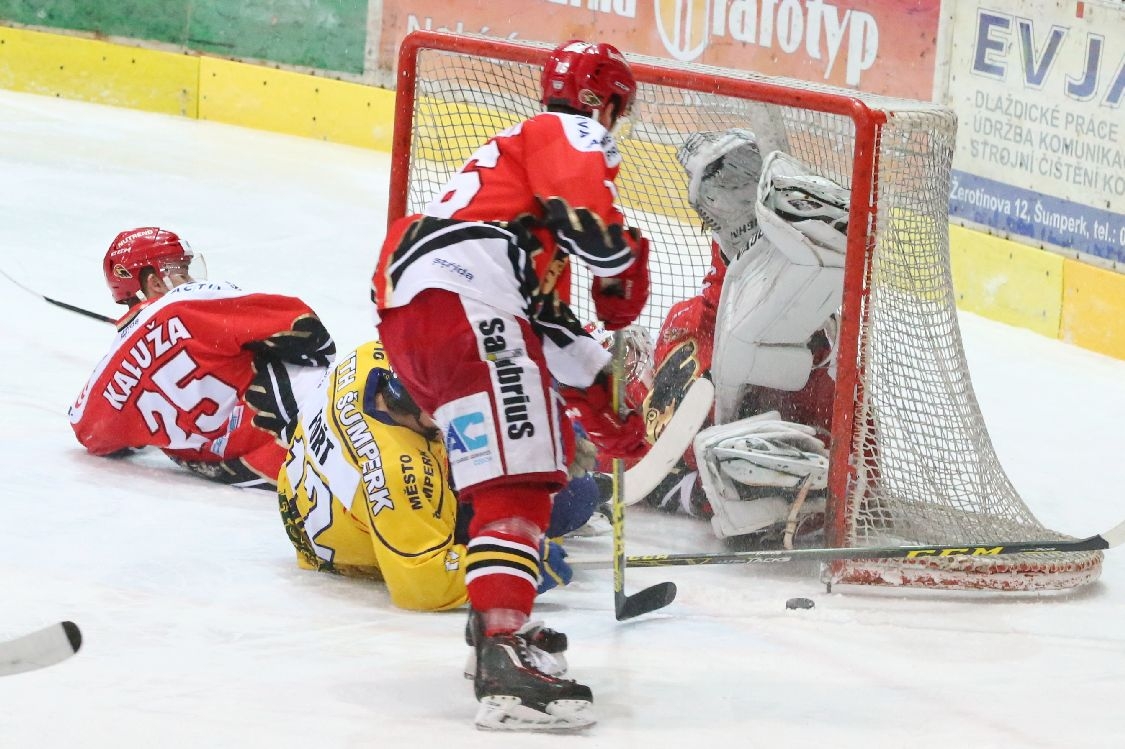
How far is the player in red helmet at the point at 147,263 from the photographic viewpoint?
4.15 metres

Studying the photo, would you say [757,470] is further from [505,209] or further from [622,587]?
[505,209]

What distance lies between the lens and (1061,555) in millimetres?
3465

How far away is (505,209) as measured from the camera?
8.93 feet

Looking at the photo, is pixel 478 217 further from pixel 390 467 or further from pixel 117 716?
pixel 117 716

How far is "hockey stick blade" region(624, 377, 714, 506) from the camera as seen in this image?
3.52 m

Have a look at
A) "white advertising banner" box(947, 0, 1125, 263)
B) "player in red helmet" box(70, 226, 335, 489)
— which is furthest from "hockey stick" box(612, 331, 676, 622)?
"white advertising banner" box(947, 0, 1125, 263)

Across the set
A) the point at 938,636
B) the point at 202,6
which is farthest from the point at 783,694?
the point at 202,6

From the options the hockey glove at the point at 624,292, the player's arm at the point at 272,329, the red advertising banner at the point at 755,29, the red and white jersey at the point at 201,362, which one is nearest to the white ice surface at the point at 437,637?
the red and white jersey at the point at 201,362

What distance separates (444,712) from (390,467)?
24.9 inches

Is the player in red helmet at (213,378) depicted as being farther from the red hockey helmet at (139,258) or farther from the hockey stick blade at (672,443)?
the hockey stick blade at (672,443)

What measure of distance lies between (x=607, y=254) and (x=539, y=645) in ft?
2.05

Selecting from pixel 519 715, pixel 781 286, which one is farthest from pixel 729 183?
pixel 519 715

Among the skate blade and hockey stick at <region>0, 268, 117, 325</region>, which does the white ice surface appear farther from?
hockey stick at <region>0, 268, 117, 325</region>

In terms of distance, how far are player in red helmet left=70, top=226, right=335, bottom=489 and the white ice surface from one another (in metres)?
0.09
